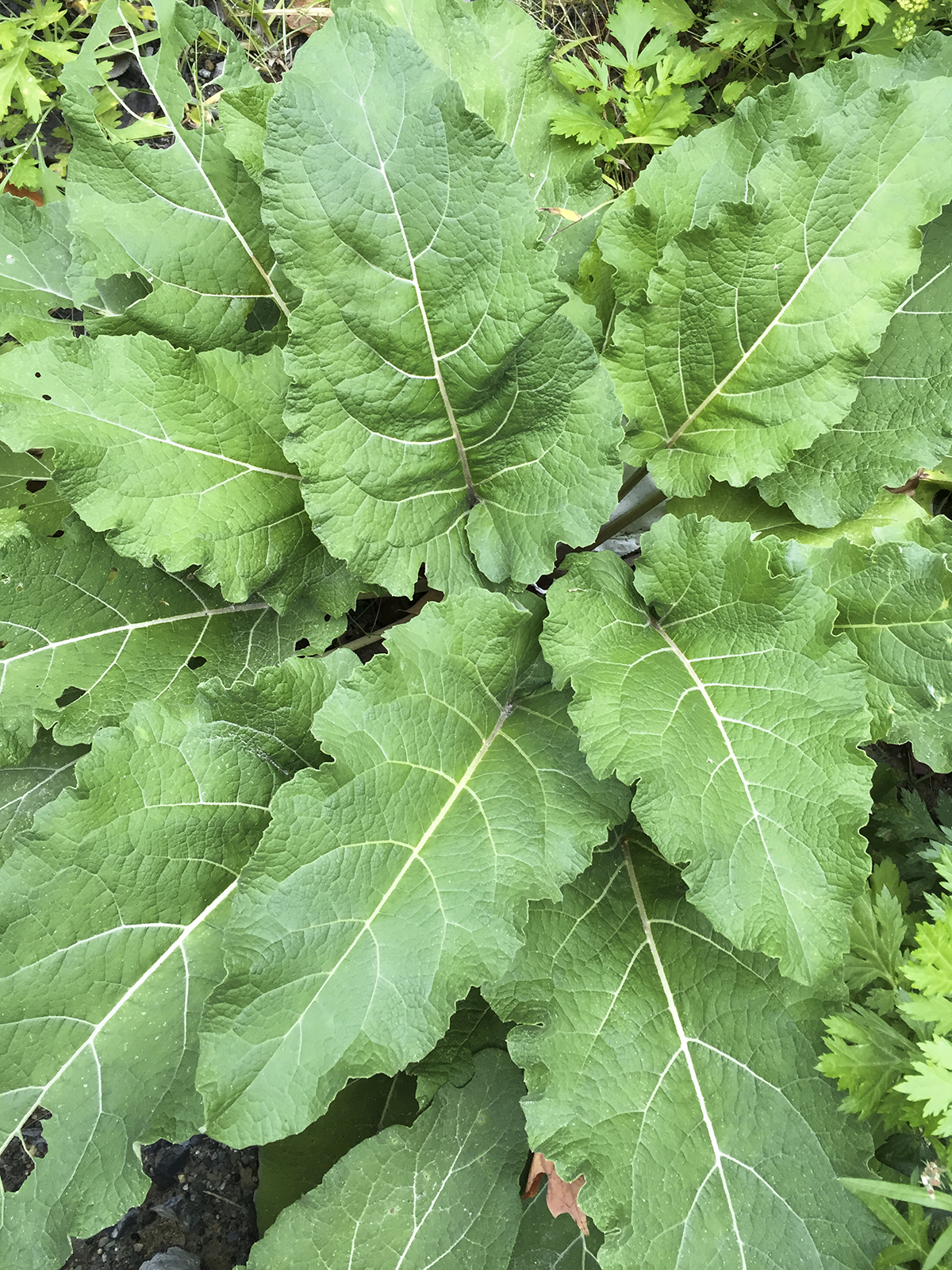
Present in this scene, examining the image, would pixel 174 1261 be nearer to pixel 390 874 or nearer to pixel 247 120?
pixel 390 874

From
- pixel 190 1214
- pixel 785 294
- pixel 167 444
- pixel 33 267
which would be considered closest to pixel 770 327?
pixel 785 294

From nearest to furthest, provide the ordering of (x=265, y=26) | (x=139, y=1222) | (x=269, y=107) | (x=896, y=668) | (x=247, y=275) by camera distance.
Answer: (x=269, y=107) < (x=896, y=668) < (x=247, y=275) < (x=139, y=1222) < (x=265, y=26)

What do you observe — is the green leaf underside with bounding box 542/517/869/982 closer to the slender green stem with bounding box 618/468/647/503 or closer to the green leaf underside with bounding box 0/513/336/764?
the slender green stem with bounding box 618/468/647/503

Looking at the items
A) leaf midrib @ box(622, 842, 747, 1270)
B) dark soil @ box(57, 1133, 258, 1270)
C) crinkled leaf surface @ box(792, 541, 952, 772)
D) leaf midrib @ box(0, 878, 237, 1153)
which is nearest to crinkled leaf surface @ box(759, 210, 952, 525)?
crinkled leaf surface @ box(792, 541, 952, 772)

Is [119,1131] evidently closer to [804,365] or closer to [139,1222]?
[139,1222]

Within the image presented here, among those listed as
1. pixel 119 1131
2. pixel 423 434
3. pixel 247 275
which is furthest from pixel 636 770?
pixel 247 275

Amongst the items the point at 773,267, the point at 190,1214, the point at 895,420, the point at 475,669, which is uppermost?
the point at 773,267
